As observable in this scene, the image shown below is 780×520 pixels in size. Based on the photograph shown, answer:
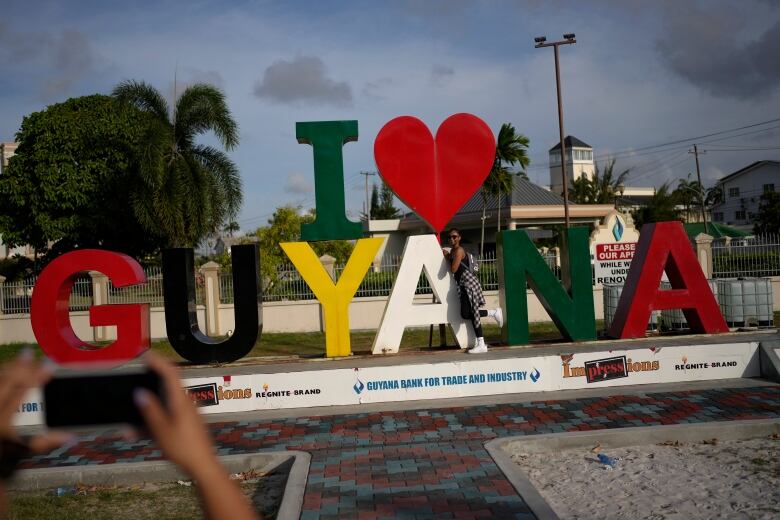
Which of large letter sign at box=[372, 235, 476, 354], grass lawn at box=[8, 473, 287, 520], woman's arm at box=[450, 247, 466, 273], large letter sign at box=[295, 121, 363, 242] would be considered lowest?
grass lawn at box=[8, 473, 287, 520]

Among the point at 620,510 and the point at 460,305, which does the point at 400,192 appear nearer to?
the point at 460,305

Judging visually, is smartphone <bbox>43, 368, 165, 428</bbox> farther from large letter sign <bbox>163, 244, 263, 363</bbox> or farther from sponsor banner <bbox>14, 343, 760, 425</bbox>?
large letter sign <bbox>163, 244, 263, 363</bbox>

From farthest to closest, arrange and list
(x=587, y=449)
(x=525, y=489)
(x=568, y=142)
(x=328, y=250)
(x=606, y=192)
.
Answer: (x=568, y=142)
(x=606, y=192)
(x=328, y=250)
(x=587, y=449)
(x=525, y=489)

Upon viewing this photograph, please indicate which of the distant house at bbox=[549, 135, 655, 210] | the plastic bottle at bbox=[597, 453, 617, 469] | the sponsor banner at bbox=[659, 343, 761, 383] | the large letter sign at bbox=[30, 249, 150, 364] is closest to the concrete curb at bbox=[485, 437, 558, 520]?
the plastic bottle at bbox=[597, 453, 617, 469]

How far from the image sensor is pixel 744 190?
7669 cm

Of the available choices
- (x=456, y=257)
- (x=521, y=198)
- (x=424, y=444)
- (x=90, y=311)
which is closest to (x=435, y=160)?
(x=456, y=257)

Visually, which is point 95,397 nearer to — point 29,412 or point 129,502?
point 129,502

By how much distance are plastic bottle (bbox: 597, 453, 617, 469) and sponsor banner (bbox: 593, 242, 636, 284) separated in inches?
611

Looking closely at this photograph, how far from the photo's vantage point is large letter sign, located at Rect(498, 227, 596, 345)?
1277cm

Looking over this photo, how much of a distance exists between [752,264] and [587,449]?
17.0 metres

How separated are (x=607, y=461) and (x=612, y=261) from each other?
51.9 feet

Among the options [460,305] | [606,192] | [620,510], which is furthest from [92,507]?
[606,192]

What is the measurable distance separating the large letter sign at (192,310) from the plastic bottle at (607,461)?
6.25m

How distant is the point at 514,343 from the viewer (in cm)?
1288
